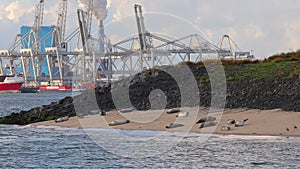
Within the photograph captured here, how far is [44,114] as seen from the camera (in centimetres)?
5641

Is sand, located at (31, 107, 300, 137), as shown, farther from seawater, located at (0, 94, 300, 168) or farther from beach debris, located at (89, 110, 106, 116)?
seawater, located at (0, 94, 300, 168)

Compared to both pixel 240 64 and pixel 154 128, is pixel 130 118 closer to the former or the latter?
pixel 154 128

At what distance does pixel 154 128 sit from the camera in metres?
44.4

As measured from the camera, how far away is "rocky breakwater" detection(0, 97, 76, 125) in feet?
180

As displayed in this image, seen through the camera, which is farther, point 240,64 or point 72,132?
point 240,64

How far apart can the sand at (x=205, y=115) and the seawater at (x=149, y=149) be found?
1.93m

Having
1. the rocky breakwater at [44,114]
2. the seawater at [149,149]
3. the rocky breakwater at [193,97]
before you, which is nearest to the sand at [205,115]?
the rocky breakwater at [193,97]

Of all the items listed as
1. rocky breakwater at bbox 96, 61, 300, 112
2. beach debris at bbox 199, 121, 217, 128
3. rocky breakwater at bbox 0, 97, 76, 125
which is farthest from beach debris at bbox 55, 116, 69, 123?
beach debris at bbox 199, 121, 217, 128

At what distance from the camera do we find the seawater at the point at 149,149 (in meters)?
28.7

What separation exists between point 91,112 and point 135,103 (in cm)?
372

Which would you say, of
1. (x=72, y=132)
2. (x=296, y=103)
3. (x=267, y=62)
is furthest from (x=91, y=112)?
(x=267, y=62)

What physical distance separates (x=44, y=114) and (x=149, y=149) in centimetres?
2411

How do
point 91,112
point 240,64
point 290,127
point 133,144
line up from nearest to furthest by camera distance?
point 133,144 → point 290,127 → point 91,112 → point 240,64

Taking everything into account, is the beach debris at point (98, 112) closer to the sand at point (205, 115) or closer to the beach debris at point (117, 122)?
the sand at point (205, 115)
